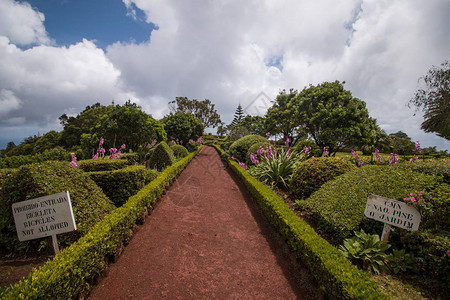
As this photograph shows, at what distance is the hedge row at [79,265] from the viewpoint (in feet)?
6.11

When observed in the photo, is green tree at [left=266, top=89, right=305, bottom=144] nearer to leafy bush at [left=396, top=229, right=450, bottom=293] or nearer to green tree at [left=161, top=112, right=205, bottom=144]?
green tree at [left=161, top=112, right=205, bottom=144]

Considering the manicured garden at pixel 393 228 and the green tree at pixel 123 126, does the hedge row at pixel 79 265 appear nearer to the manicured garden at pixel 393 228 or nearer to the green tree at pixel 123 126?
the manicured garden at pixel 393 228

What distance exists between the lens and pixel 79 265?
7.75 feet

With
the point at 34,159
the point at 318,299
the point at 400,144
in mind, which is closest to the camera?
the point at 318,299

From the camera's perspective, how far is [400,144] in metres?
24.9

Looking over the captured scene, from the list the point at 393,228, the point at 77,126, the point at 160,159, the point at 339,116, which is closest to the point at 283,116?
the point at 339,116

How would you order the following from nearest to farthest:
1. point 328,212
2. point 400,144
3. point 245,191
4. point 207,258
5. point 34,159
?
point 207,258 < point 328,212 < point 245,191 < point 34,159 < point 400,144

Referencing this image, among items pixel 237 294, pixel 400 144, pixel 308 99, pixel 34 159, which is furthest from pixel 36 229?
pixel 400 144

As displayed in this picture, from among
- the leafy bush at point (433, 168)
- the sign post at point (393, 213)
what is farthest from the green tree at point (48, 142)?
the leafy bush at point (433, 168)

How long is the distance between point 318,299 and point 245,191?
200 inches

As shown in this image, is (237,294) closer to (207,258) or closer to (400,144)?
(207,258)

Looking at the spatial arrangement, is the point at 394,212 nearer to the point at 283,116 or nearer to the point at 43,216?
the point at 43,216

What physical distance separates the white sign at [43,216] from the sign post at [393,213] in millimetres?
4801

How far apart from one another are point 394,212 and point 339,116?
530 inches
